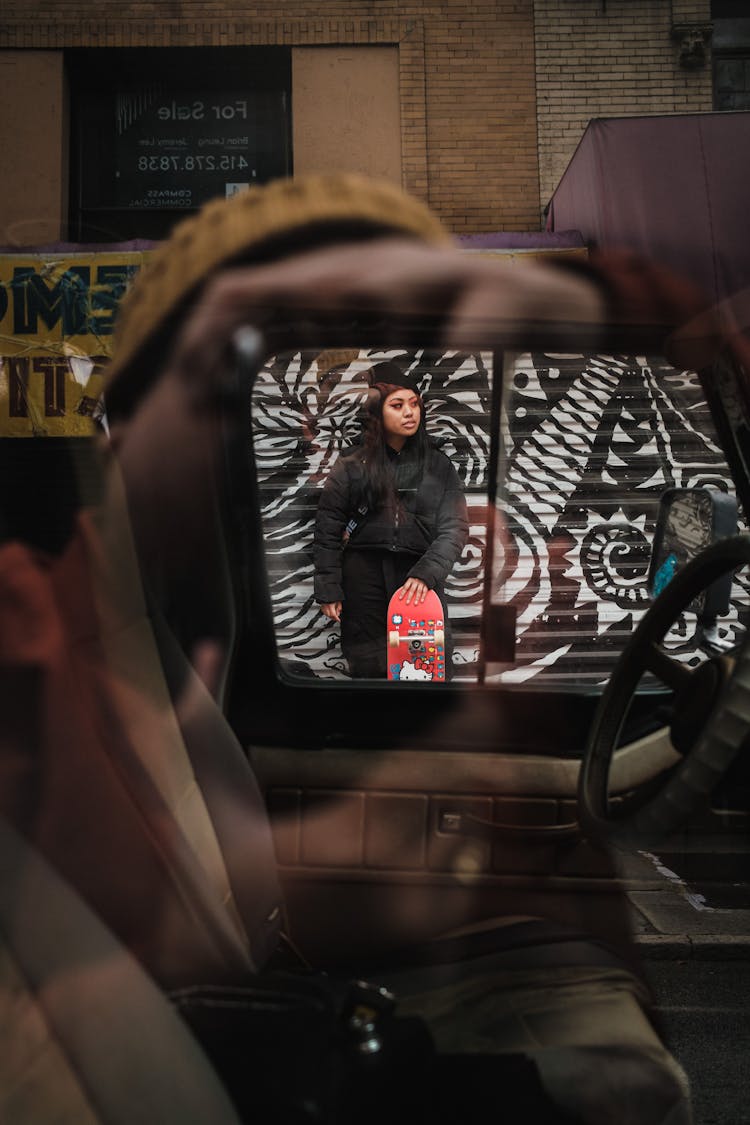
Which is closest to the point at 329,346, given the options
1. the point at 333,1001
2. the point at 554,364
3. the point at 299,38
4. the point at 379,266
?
the point at 554,364

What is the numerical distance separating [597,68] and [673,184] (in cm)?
204

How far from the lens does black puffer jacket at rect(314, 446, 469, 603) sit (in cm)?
356

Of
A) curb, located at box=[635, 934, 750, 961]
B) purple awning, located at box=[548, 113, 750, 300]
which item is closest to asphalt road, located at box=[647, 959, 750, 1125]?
curb, located at box=[635, 934, 750, 961]

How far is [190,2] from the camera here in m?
7.62

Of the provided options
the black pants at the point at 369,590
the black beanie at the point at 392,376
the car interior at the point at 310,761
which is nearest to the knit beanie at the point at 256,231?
the car interior at the point at 310,761

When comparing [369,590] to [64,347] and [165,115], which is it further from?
[165,115]

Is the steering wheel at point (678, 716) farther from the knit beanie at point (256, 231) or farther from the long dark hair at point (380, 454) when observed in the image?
the long dark hair at point (380, 454)

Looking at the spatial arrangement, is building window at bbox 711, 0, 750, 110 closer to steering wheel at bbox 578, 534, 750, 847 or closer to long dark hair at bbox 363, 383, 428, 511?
long dark hair at bbox 363, 383, 428, 511

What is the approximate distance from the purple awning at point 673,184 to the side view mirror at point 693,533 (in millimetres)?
4705

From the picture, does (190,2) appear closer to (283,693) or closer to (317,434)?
(317,434)

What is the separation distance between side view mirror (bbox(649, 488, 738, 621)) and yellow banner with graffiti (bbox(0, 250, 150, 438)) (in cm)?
115

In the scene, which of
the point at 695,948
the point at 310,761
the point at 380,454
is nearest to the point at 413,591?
the point at 380,454

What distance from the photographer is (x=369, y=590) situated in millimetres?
3742

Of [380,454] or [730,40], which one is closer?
[380,454]
